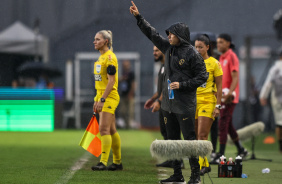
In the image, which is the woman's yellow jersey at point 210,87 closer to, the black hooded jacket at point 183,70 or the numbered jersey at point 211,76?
the numbered jersey at point 211,76

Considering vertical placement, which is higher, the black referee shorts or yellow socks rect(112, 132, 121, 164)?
the black referee shorts

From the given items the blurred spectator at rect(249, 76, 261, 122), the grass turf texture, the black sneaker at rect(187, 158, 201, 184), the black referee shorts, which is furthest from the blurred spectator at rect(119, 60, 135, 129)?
the black sneaker at rect(187, 158, 201, 184)

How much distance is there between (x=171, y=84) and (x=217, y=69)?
6.03 ft

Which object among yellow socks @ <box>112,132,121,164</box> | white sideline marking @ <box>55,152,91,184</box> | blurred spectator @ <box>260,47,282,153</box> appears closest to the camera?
white sideline marking @ <box>55,152,91,184</box>

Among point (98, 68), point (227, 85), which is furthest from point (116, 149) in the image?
Answer: point (227, 85)

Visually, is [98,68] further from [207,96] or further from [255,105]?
[255,105]

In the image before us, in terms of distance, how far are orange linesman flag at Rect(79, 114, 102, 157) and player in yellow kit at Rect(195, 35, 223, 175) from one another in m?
1.49

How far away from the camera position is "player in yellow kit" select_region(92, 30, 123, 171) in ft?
30.6

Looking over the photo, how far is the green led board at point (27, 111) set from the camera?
21.3 metres

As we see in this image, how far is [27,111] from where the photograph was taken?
71.0 feet

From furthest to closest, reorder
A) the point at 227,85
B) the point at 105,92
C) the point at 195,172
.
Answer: the point at 227,85 → the point at 105,92 → the point at 195,172

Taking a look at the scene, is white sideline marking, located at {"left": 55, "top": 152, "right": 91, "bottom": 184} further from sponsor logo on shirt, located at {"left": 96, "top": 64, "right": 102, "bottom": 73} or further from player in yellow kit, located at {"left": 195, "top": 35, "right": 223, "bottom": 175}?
player in yellow kit, located at {"left": 195, "top": 35, "right": 223, "bottom": 175}

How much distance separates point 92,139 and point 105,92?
780mm

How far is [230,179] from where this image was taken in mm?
8812
